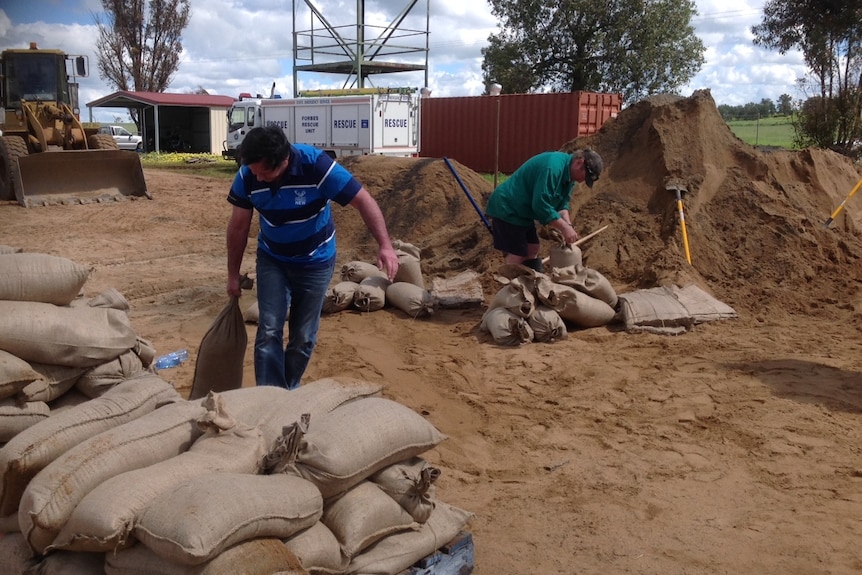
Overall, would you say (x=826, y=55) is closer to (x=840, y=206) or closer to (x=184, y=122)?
(x=840, y=206)

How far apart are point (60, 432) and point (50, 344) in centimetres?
78

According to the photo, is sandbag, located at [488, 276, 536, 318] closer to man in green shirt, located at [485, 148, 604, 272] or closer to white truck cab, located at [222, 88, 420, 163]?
man in green shirt, located at [485, 148, 604, 272]

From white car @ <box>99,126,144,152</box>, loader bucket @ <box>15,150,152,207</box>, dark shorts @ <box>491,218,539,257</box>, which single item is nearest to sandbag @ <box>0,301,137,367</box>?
dark shorts @ <box>491,218,539,257</box>

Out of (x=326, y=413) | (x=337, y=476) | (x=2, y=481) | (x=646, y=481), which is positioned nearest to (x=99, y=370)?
(x=2, y=481)

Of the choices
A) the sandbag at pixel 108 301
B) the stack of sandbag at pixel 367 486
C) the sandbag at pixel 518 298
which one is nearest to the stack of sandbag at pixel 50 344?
the sandbag at pixel 108 301

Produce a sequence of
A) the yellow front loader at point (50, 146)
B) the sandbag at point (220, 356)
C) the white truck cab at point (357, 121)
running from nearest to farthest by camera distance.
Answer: the sandbag at point (220, 356) → the yellow front loader at point (50, 146) → the white truck cab at point (357, 121)

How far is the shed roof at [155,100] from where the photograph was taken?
30.6 metres

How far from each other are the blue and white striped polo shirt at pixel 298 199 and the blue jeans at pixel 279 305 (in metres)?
0.08

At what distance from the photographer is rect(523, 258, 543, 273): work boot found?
7.24 metres

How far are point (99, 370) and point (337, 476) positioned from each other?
1.55 metres

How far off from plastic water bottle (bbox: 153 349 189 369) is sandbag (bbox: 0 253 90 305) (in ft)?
6.35

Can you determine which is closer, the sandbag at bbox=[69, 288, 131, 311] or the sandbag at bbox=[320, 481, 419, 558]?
the sandbag at bbox=[320, 481, 419, 558]

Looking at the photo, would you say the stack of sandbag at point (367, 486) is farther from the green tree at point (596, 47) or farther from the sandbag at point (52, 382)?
the green tree at point (596, 47)

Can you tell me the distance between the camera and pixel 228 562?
2186mm
